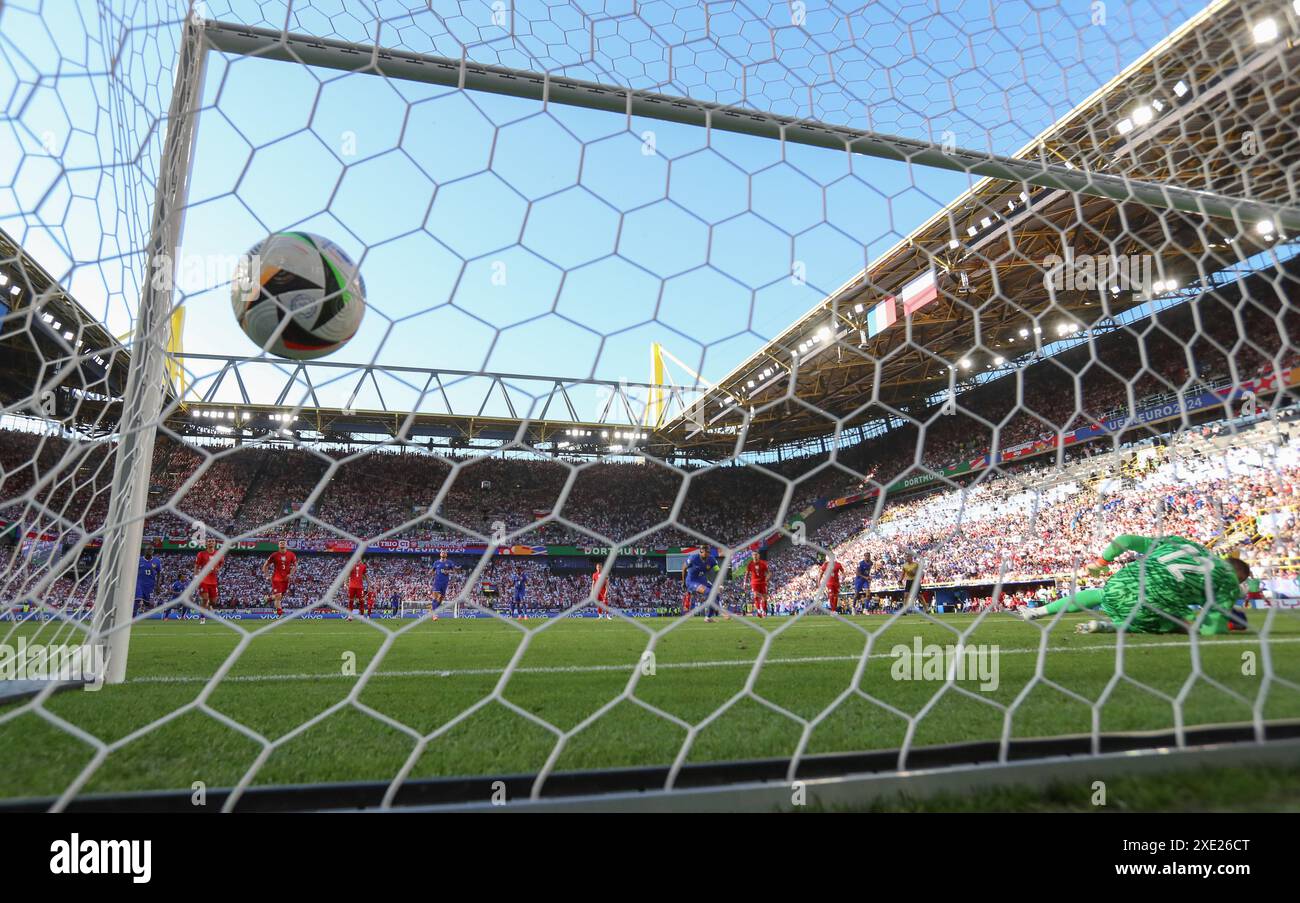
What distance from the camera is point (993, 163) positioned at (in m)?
2.13

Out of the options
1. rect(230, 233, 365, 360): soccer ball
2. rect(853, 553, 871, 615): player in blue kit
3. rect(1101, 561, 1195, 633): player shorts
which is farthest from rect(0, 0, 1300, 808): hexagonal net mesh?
rect(853, 553, 871, 615): player in blue kit

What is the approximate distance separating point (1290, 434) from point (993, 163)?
1370mm

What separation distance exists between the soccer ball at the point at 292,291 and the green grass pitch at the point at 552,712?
0.97 meters

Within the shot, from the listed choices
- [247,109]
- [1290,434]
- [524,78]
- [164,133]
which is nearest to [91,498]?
[164,133]

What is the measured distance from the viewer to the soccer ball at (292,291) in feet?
5.89

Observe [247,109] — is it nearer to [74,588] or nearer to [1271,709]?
[74,588]

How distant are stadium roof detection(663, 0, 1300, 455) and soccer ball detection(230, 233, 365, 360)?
47.5 inches

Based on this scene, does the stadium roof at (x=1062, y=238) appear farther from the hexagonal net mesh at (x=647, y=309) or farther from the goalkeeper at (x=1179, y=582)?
the goalkeeper at (x=1179, y=582)

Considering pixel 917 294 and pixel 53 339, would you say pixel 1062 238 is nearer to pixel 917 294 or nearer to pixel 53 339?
pixel 917 294

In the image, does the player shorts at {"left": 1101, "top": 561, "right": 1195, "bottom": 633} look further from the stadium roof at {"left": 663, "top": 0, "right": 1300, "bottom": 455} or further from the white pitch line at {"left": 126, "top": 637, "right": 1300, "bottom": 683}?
the stadium roof at {"left": 663, "top": 0, "right": 1300, "bottom": 455}

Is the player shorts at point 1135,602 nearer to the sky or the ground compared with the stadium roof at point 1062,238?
nearer to the ground

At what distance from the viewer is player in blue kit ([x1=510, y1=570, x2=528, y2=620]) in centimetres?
1497

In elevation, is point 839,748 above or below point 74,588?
below

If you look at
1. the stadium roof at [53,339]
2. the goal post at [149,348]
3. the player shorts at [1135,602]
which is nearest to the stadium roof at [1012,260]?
the stadium roof at [53,339]
